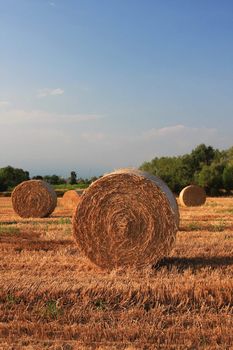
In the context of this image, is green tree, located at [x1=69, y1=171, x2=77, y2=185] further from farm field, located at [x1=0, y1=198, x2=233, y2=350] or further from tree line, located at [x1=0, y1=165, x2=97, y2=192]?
farm field, located at [x1=0, y1=198, x2=233, y2=350]

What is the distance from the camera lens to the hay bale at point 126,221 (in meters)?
9.54

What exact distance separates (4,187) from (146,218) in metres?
45.8

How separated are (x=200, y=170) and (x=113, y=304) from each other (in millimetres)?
53728

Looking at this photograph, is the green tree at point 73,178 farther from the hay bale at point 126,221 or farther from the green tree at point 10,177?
the hay bale at point 126,221

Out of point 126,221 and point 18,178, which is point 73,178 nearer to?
point 18,178

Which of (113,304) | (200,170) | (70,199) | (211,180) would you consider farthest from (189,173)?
(113,304)

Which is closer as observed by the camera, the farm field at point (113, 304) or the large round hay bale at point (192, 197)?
the farm field at point (113, 304)

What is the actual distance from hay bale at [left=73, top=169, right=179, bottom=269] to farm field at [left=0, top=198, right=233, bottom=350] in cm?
32

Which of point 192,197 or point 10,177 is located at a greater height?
point 10,177

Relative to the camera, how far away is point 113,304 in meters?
6.70

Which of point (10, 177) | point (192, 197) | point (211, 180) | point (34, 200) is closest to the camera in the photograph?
point (34, 200)

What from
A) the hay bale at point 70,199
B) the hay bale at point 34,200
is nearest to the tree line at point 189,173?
the hay bale at point 70,199

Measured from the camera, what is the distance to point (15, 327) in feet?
19.4

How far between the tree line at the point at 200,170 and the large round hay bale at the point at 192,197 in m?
19.1
